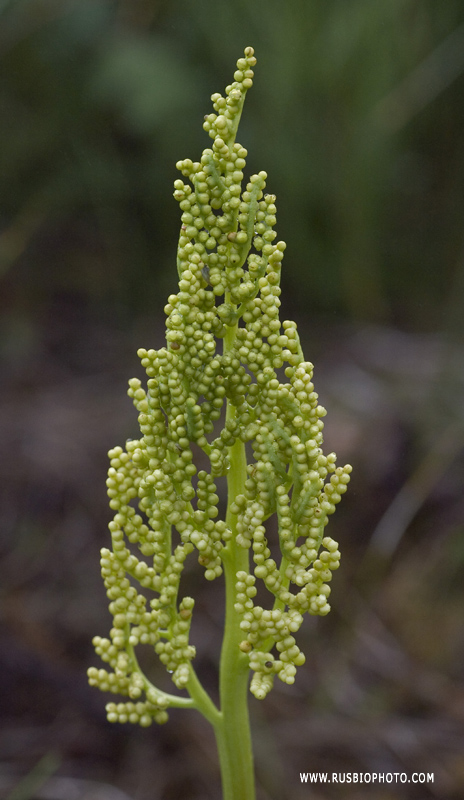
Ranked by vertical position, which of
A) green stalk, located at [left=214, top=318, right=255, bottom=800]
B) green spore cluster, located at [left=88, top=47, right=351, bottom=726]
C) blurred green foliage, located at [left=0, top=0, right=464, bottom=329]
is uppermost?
blurred green foliage, located at [left=0, top=0, right=464, bottom=329]

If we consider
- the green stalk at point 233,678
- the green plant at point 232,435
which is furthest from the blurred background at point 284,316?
the green plant at point 232,435

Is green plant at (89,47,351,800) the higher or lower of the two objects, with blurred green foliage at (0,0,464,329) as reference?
lower

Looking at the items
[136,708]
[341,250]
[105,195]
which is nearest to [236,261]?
[136,708]

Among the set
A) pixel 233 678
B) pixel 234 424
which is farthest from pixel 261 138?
pixel 233 678

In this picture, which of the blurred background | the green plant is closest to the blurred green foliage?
the blurred background

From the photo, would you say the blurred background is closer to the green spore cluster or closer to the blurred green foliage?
the blurred green foliage

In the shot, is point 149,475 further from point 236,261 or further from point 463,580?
point 463,580
